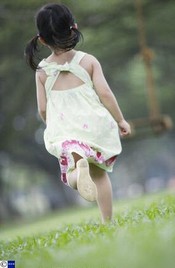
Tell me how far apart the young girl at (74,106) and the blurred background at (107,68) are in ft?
18.4

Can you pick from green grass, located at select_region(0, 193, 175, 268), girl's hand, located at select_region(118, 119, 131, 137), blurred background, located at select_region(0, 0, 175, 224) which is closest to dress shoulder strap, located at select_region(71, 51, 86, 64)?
girl's hand, located at select_region(118, 119, 131, 137)

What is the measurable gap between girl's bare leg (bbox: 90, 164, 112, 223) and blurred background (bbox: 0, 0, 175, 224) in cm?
561

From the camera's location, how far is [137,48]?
2058cm

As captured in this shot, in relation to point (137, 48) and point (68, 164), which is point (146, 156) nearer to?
point (137, 48)

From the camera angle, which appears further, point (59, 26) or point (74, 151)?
point (59, 26)

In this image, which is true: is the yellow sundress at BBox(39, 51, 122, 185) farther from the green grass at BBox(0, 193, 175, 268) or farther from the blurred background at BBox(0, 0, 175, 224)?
the blurred background at BBox(0, 0, 175, 224)

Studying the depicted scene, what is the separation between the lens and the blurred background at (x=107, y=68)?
624 inches

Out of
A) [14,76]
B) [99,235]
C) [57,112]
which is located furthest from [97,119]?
[14,76]

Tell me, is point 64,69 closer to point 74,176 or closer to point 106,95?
point 106,95

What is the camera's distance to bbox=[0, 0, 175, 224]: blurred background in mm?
15852

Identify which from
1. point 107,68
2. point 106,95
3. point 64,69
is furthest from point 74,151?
point 107,68

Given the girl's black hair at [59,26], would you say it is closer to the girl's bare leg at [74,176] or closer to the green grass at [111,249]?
the girl's bare leg at [74,176]

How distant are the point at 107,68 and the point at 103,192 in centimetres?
1696

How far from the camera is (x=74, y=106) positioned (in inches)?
204
